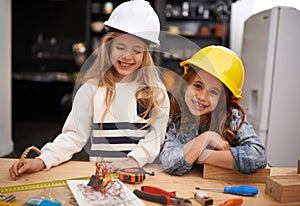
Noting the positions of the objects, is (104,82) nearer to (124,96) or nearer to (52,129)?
(124,96)

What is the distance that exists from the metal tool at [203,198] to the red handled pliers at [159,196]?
0.9 inches

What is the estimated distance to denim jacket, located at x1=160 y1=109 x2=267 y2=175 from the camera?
70cm

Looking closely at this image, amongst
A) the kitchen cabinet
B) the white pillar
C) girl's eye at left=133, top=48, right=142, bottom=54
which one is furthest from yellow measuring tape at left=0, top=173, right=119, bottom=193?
the kitchen cabinet

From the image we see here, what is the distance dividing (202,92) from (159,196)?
24 centimetres

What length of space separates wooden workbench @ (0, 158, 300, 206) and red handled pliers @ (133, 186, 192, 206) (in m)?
0.01

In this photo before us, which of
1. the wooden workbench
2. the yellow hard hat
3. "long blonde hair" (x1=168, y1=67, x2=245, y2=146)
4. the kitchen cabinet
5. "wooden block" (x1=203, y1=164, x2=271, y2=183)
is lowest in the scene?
the wooden workbench

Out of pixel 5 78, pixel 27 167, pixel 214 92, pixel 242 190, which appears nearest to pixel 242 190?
pixel 242 190

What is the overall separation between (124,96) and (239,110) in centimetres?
28

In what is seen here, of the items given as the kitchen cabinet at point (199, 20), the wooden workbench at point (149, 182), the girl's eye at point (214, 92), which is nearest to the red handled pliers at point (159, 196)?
the wooden workbench at point (149, 182)

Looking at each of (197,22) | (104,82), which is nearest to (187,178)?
(104,82)

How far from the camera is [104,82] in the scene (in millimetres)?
738

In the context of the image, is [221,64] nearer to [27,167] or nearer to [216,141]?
[216,141]

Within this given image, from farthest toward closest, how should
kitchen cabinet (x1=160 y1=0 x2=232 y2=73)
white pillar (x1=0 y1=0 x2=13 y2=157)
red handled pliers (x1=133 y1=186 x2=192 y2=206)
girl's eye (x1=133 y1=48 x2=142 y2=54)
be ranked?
kitchen cabinet (x1=160 y1=0 x2=232 y2=73), white pillar (x1=0 y1=0 x2=13 y2=157), girl's eye (x1=133 y1=48 x2=142 y2=54), red handled pliers (x1=133 y1=186 x2=192 y2=206)

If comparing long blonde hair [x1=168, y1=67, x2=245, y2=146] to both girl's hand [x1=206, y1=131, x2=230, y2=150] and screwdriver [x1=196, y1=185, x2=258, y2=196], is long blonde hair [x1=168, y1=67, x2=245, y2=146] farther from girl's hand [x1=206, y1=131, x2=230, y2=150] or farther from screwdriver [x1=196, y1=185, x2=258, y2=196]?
screwdriver [x1=196, y1=185, x2=258, y2=196]
